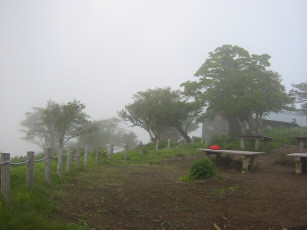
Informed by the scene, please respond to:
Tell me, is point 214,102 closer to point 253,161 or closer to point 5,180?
point 253,161

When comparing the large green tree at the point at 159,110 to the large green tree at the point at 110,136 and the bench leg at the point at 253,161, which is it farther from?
the large green tree at the point at 110,136

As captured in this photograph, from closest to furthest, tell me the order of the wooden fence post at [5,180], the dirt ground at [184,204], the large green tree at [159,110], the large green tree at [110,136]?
the wooden fence post at [5,180] → the dirt ground at [184,204] → the large green tree at [159,110] → the large green tree at [110,136]

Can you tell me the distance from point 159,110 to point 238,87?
8058 millimetres

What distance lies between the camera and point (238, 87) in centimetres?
2098

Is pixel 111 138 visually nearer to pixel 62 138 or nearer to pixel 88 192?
pixel 62 138

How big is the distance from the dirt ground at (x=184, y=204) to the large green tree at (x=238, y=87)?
12484 millimetres

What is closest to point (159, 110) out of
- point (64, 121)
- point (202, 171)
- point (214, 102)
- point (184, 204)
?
point (214, 102)

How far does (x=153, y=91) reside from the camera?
27891mm

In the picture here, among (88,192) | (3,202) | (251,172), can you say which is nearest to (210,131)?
(251,172)

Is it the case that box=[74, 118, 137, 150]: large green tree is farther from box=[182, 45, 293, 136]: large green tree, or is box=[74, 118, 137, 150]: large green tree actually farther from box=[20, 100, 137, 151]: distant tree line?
box=[182, 45, 293, 136]: large green tree

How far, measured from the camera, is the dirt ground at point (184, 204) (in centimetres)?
451

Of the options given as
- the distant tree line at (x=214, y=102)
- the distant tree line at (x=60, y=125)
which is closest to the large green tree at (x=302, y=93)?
the distant tree line at (x=214, y=102)

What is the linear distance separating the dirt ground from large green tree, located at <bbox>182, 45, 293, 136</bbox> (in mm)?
12484

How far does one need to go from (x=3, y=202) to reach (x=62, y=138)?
30.2 meters
